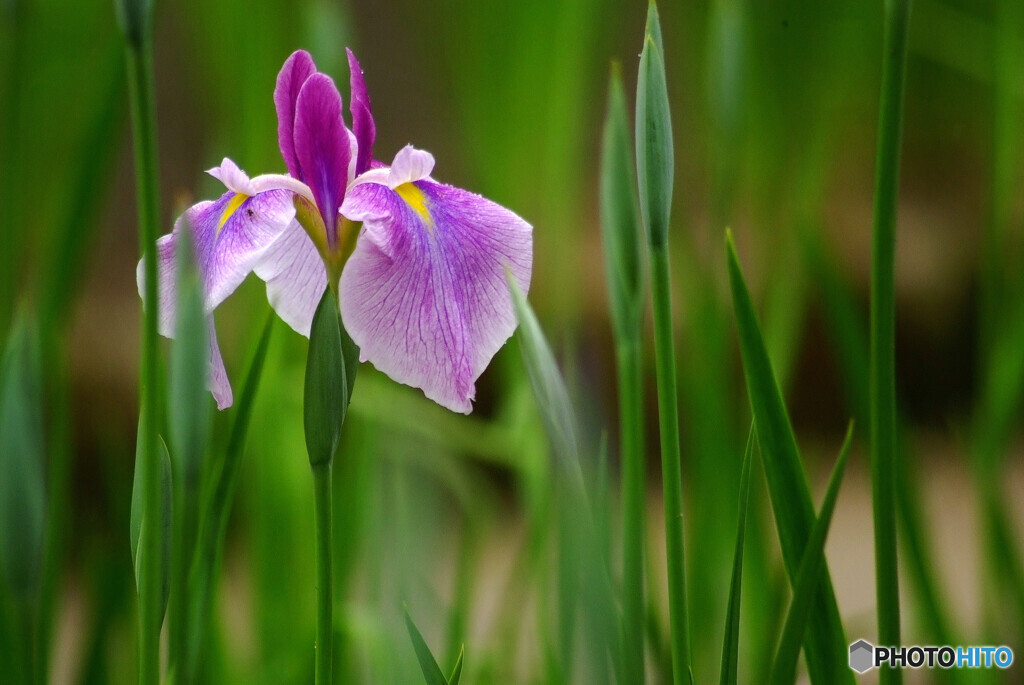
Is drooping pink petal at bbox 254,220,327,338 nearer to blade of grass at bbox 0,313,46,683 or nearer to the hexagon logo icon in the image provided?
blade of grass at bbox 0,313,46,683

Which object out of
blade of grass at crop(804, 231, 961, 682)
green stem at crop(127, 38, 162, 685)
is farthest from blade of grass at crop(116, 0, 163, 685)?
blade of grass at crop(804, 231, 961, 682)

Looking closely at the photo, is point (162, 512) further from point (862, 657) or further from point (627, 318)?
point (862, 657)

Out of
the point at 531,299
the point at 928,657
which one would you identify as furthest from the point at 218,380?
the point at 531,299

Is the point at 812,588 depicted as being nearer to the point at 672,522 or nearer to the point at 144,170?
the point at 672,522

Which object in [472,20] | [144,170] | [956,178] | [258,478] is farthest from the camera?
[956,178]

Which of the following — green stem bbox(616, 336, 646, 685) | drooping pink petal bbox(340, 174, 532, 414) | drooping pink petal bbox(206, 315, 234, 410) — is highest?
drooping pink petal bbox(340, 174, 532, 414)

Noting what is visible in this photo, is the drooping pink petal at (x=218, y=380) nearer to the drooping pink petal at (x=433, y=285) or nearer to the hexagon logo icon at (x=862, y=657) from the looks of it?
the drooping pink petal at (x=433, y=285)

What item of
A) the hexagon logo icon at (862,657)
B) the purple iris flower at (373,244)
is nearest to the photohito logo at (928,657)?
the hexagon logo icon at (862,657)

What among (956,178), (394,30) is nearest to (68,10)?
(394,30)
